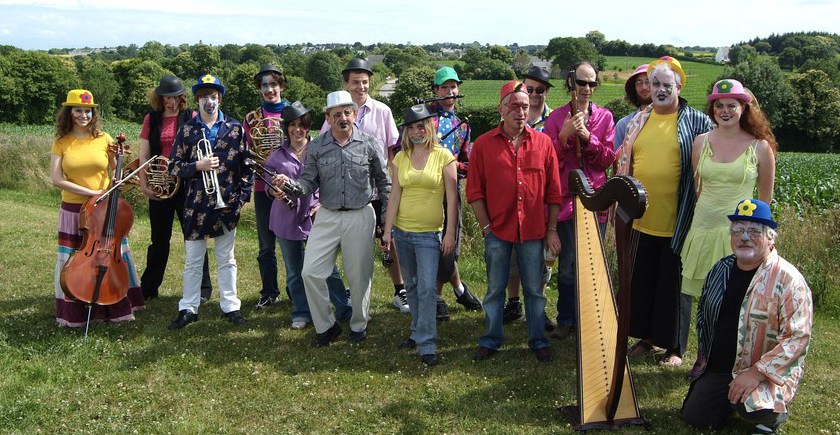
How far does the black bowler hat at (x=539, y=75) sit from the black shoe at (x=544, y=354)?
2.28 m

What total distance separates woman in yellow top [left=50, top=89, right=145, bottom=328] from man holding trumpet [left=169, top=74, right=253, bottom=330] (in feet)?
2.45

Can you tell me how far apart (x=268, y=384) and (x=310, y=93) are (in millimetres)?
56331

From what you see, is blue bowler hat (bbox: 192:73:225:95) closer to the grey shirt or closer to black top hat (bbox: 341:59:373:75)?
the grey shirt

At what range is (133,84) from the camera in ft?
216

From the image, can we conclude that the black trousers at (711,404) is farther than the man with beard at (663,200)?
No

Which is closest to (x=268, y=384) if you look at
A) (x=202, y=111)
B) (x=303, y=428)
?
(x=303, y=428)

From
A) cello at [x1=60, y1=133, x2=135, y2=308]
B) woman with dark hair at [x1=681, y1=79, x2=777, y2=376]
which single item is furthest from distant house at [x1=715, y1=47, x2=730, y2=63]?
cello at [x1=60, y1=133, x2=135, y2=308]

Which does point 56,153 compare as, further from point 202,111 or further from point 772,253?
point 772,253

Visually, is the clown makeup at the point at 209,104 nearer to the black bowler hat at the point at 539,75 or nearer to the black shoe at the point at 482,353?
the black bowler hat at the point at 539,75

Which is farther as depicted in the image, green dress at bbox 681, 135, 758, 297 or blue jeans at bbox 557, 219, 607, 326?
blue jeans at bbox 557, 219, 607, 326

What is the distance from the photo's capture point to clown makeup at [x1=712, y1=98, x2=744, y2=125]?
473 cm

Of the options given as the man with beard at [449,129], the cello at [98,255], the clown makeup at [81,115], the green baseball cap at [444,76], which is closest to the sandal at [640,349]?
the man with beard at [449,129]

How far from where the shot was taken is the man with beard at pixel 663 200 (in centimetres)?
514

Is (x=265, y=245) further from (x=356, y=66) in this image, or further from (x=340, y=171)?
(x=356, y=66)
